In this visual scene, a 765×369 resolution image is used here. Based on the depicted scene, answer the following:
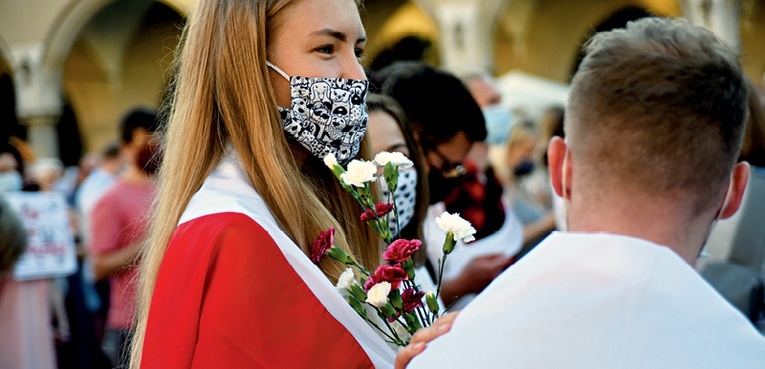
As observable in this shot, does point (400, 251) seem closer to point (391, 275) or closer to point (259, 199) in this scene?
point (391, 275)

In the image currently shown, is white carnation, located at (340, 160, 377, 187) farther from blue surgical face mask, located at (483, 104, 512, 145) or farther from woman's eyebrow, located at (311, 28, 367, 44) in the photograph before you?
blue surgical face mask, located at (483, 104, 512, 145)

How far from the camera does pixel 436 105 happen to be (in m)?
3.53

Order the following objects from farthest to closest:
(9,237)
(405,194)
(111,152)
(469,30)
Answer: (469,30)
(111,152)
(9,237)
(405,194)

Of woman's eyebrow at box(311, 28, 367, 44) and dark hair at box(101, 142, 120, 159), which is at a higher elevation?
woman's eyebrow at box(311, 28, 367, 44)

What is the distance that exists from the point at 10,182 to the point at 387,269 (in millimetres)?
5599

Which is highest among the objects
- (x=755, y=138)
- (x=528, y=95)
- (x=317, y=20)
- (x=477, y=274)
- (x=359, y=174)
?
(x=317, y=20)

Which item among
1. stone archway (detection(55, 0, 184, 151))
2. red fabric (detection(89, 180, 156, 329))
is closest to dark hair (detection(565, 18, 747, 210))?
red fabric (detection(89, 180, 156, 329))

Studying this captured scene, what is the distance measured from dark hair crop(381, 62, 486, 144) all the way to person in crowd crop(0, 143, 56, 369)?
207 cm

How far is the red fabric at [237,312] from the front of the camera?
6.21 feet

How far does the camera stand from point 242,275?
6.36 ft

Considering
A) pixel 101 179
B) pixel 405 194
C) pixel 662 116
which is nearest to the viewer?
pixel 662 116

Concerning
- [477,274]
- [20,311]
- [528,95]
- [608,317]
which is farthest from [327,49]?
[528,95]

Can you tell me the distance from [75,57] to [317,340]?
17.7 metres

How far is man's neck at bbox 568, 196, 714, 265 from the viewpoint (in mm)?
1322
